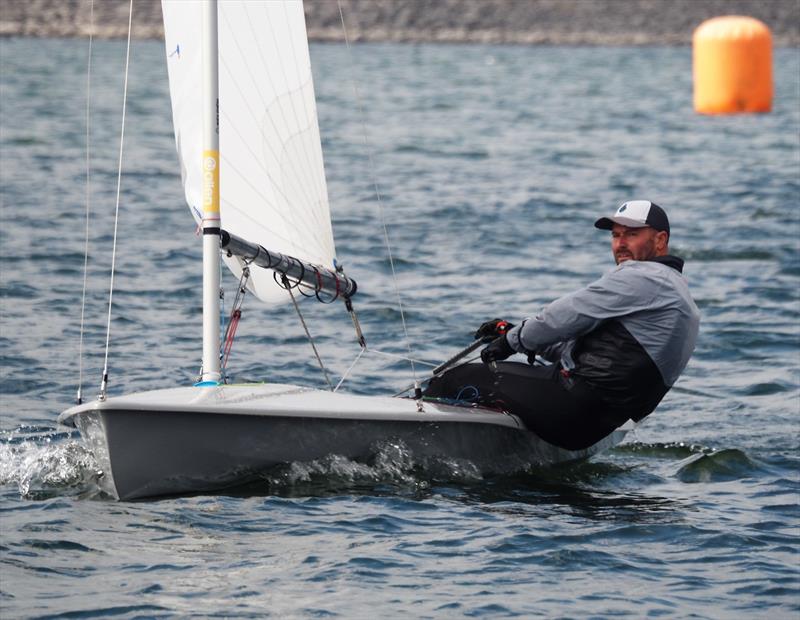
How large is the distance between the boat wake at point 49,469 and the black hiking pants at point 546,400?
63.4 inches

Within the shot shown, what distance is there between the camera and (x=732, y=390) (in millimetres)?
9094

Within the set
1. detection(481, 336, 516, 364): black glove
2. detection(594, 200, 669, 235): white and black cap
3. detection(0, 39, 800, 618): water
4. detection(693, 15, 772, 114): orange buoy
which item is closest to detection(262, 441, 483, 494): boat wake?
detection(0, 39, 800, 618): water

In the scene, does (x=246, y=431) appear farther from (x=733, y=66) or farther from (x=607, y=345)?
(x=733, y=66)

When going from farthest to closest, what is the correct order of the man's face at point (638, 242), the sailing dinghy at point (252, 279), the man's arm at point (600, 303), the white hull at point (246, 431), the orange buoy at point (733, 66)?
the orange buoy at point (733, 66)
the man's face at point (638, 242)
the man's arm at point (600, 303)
the sailing dinghy at point (252, 279)
the white hull at point (246, 431)

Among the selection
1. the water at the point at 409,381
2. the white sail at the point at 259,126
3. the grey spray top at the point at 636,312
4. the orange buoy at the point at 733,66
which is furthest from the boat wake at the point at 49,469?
the orange buoy at the point at 733,66

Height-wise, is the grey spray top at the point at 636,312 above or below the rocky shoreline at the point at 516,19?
below

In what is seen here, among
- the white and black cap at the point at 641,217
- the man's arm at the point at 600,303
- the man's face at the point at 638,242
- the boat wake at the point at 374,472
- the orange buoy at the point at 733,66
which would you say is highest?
the orange buoy at the point at 733,66

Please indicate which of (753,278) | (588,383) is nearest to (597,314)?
(588,383)

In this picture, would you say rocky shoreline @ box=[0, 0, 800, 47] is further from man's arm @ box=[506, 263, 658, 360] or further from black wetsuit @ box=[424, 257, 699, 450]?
man's arm @ box=[506, 263, 658, 360]

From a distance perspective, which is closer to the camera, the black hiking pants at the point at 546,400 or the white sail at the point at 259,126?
the black hiking pants at the point at 546,400

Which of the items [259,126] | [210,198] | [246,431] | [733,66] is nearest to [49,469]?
[246,431]

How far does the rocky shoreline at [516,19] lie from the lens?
5978 centimetres

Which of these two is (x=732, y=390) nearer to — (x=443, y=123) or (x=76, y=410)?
(x=76, y=410)

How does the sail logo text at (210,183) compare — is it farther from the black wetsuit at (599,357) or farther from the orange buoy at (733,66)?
the orange buoy at (733,66)
